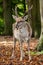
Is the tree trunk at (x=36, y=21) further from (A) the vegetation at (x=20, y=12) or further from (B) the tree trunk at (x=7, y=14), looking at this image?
→ (B) the tree trunk at (x=7, y=14)

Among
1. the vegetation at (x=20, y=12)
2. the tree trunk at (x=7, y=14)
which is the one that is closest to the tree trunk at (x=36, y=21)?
the vegetation at (x=20, y=12)

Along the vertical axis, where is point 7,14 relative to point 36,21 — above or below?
above

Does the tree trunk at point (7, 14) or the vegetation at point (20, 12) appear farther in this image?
the tree trunk at point (7, 14)

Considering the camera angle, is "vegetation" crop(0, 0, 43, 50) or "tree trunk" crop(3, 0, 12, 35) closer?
"vegetation" crop(0, 0, 43, 50)

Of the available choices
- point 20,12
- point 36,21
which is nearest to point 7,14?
point 20,12

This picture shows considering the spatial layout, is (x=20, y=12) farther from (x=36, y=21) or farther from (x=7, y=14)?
(x=36, y=21)

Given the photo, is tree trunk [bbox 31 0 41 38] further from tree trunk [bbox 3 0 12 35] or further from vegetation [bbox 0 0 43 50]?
tree trunk [bbox 3 0 12 35]

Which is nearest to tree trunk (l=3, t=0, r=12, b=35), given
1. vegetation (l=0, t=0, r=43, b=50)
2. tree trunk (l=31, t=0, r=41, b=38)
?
vegetation (l=0, t=0, r=43, b=50)

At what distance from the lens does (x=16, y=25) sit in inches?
348

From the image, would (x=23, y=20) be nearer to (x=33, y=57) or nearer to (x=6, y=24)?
(x=33, y=57)

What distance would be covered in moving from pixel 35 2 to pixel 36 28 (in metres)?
1.91

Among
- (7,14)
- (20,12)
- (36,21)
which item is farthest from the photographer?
(20,12)

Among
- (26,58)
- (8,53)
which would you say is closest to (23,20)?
(26,58)

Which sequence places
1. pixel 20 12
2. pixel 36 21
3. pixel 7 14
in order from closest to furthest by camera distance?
pixel 36 21, pixel 7 14, pixel 20 12
